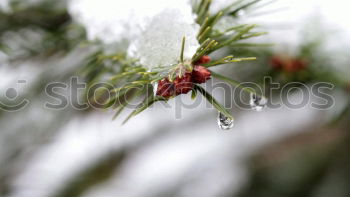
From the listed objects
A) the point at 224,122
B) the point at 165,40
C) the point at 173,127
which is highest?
the point at 165,40

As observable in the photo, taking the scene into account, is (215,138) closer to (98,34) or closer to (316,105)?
(316,105)

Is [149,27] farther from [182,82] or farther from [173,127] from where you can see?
[173,127]

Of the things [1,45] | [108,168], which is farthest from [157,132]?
[1,45]

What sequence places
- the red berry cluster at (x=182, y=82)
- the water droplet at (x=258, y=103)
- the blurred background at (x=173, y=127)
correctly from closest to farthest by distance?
1. the red berry cluster at (x=182, y=82)
2. the water droplet at (x=258, y=103)
3. the blurred background at (x=173, y=127)

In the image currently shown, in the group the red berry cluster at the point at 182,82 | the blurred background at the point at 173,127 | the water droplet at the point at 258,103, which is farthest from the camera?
the blurred background at the point at 173,127

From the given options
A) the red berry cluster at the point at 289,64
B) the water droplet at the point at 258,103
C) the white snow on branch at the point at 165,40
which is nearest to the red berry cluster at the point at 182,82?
the white snow on branch at the point at 165,40

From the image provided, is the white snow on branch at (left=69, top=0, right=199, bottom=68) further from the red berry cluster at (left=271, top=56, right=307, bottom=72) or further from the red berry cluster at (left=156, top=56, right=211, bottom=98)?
the red berry cluster at (left=271, top=56, right=307, bottom=72)

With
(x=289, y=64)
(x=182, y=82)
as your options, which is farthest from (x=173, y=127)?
(x=182, y=82)

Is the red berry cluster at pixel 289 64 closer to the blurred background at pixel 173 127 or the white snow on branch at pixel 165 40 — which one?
the blurred background at pixel 173 127
